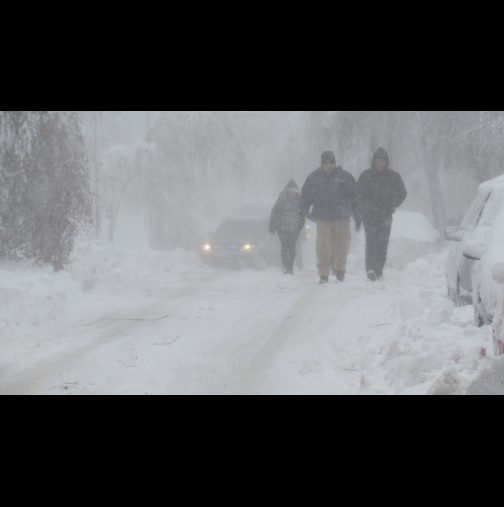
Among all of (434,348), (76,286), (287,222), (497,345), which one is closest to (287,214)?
(287,222)

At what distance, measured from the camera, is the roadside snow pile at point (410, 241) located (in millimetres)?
16562

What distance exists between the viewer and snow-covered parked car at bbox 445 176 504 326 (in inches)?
219

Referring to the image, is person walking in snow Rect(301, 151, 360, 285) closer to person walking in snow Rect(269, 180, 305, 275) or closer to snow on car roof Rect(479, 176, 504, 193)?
person walking in snow Rect(269, 180, 305, 275)

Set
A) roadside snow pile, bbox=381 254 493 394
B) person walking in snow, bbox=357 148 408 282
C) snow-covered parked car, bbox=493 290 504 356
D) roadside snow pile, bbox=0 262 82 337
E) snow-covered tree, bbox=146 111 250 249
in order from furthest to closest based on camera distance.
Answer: snow-covered tree, bbox=146 111 250 249 < person walking in snow, bbox=357 148 408 282 < roadside snow pile, bbox=0 262 82 337 < roadside snow pile, bbox=381 254 493 394 < snow-covered parked car, bbox=493 290 504 356

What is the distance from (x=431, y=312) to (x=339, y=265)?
13.5ft

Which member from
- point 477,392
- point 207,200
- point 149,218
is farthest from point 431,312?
point 207,200

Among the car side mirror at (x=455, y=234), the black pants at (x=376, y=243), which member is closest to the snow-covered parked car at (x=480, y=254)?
the car side mirror at (x=455, y=234)

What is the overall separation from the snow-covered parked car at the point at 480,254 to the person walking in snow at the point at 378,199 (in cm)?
241

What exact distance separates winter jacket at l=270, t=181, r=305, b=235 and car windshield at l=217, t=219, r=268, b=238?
4.50 m

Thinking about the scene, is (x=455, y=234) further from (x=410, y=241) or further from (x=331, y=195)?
(x=410, y=241)

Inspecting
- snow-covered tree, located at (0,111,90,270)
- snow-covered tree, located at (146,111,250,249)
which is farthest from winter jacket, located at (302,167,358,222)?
snow-covered tree, located at (146,111,250,249)

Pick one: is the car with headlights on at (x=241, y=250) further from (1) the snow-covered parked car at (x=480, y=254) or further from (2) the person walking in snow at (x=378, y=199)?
(1) the snow-covered parked car at (x=480, y=254)

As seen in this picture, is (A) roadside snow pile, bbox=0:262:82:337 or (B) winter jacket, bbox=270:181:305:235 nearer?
(A) roadside snow pile, bbox=0:262:82:337
